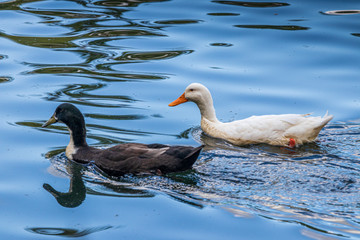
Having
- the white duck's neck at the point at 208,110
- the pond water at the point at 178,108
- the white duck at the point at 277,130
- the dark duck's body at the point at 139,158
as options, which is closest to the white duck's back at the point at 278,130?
the white duck at the point at 277,130

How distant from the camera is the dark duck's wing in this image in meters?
7.74

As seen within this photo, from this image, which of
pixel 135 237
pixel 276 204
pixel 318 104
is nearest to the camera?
pixel 135 237

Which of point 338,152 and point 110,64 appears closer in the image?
point 338,152

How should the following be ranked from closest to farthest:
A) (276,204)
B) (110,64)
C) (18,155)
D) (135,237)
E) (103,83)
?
(135,237), (276,204), (18,155), (103,83), (110,64)

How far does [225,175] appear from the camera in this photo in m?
7.72

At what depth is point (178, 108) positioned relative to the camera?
1079 centimetres

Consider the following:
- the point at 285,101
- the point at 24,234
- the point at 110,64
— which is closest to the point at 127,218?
the point at 24,234

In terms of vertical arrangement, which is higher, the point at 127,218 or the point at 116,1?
the point at 116,1

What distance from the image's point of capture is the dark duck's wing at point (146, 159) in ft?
25.4

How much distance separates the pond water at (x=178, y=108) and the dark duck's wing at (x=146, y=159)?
156 mm

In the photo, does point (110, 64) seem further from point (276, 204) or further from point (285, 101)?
point (276, 204)

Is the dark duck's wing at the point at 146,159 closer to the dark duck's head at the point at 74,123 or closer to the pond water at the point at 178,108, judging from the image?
the pond water at the point at 178,108

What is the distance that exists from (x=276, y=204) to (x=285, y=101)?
420cm

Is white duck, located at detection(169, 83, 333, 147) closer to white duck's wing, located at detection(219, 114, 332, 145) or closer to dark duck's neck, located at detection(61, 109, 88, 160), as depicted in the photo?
white duck's wing, located at detection(219, 114, 332, 145)
